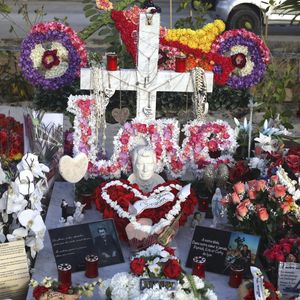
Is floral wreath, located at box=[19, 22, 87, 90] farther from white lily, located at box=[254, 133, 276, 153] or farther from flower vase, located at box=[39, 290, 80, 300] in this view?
flower vase, located at box=[39, 290, 80, 300]

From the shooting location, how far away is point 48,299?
3.75m

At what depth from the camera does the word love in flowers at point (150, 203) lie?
15.5 feet

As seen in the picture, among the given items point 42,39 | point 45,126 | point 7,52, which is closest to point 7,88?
point 7,52

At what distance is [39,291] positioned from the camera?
378cm

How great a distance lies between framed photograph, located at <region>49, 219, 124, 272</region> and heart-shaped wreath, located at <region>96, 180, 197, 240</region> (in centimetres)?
17

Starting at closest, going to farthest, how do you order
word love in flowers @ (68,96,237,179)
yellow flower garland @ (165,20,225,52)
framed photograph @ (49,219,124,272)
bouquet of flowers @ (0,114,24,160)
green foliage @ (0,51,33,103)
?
framed photograph @ (49,219,124,272), word love in flowers @ (68,96,237,179), bouquet of flowers @ (0,114,24,160), yellow flower garland @ (165,20,225,52), green foliage @ (0,51,33,103)

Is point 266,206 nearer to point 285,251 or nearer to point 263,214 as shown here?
point 263,214

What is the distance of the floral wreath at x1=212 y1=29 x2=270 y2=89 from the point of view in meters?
7.12

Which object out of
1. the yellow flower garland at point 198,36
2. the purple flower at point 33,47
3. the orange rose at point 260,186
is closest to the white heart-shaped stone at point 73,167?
the orange rose at point 260,186

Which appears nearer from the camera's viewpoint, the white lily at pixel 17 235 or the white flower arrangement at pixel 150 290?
the white flower arrangement at pixel 150 290

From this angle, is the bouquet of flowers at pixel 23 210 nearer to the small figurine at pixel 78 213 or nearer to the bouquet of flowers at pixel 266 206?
the small figurine at pixel 78 213

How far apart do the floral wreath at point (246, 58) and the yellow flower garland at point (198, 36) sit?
44cm

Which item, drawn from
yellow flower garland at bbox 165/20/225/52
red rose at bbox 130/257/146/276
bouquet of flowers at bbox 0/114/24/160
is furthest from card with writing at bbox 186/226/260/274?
yellow flower garland at bbox 165/20/225/52

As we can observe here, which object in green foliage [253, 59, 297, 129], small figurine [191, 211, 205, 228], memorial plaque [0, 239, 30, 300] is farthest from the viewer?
green foliage [253, 59, 297, 129]
